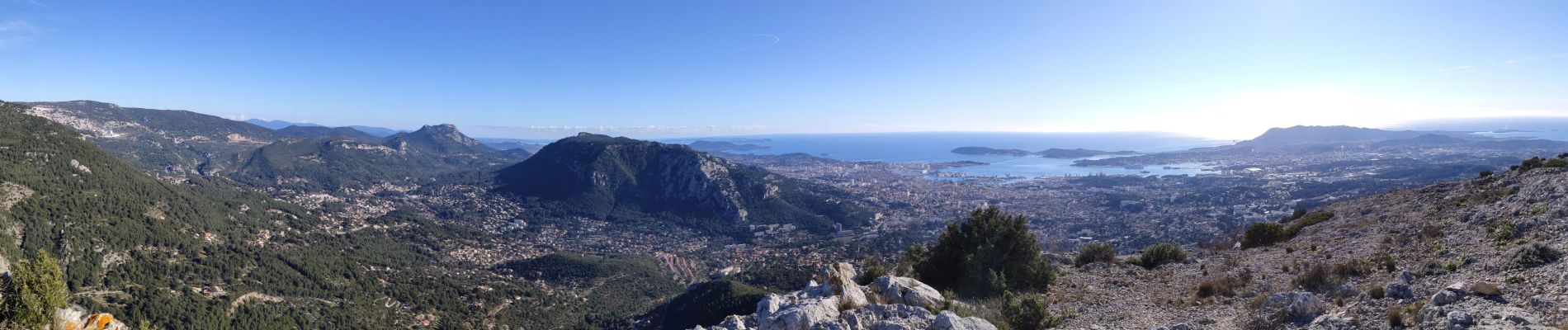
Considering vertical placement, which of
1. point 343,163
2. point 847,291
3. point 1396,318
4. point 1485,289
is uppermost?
point 1485,289

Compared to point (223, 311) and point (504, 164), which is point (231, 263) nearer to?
point (223, 311)

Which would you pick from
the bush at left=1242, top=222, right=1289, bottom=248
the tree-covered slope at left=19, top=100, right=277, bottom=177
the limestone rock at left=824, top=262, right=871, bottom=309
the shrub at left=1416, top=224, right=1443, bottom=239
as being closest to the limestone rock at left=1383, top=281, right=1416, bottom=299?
the shrub at left=1416, top=224, right=1443, bottom=239

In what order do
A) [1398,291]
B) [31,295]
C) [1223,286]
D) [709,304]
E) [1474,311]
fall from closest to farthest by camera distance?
[1474,311] < [1398,291] < [31,295] < [1223,286] < [709,304]

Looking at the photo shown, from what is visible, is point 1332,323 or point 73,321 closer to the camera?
point 1332,323

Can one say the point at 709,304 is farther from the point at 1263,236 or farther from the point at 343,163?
the point at 343,163

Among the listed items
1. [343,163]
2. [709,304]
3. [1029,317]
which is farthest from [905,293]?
[343,163]

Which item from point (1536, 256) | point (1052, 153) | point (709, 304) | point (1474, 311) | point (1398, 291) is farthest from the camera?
point (1052, 153)

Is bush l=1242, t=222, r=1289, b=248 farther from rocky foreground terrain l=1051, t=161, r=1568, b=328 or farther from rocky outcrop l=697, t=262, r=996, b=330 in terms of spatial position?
rocky outcrop l=697, t=262, r=996, b=330
